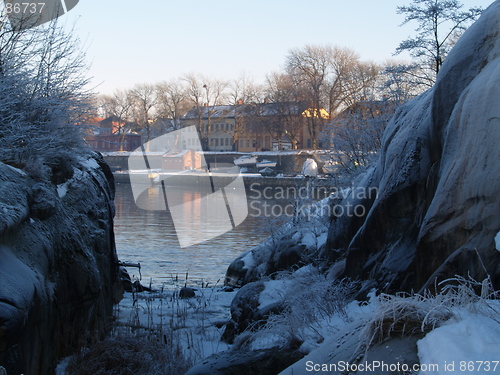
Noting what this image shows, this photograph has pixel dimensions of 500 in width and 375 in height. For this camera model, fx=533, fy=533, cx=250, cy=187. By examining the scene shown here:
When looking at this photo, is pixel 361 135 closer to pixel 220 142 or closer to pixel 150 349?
pixel 150 349

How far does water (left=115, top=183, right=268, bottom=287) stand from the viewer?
18406mm

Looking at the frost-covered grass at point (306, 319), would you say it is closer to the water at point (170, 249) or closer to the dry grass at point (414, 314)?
the dry grass at point (414, 314)

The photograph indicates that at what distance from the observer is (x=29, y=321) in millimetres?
6309

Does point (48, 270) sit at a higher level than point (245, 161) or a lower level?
lower

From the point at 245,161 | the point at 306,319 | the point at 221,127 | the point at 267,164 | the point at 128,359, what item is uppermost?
the point at 221,127

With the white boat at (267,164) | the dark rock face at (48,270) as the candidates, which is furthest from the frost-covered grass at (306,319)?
the white boat at (267,164)

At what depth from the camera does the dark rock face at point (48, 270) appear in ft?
19.8

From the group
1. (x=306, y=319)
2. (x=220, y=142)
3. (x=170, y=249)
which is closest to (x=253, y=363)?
(x=306, y=319)

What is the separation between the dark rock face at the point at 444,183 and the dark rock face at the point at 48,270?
4622 millimetres

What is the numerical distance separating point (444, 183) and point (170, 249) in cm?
1714

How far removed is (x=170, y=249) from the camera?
895 inches

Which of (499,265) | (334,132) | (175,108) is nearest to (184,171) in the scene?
(175,108)

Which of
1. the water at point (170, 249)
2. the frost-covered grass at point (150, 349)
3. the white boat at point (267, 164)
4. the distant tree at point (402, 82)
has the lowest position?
the water at point (170, 249)

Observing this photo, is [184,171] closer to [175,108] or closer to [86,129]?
[175,108]
